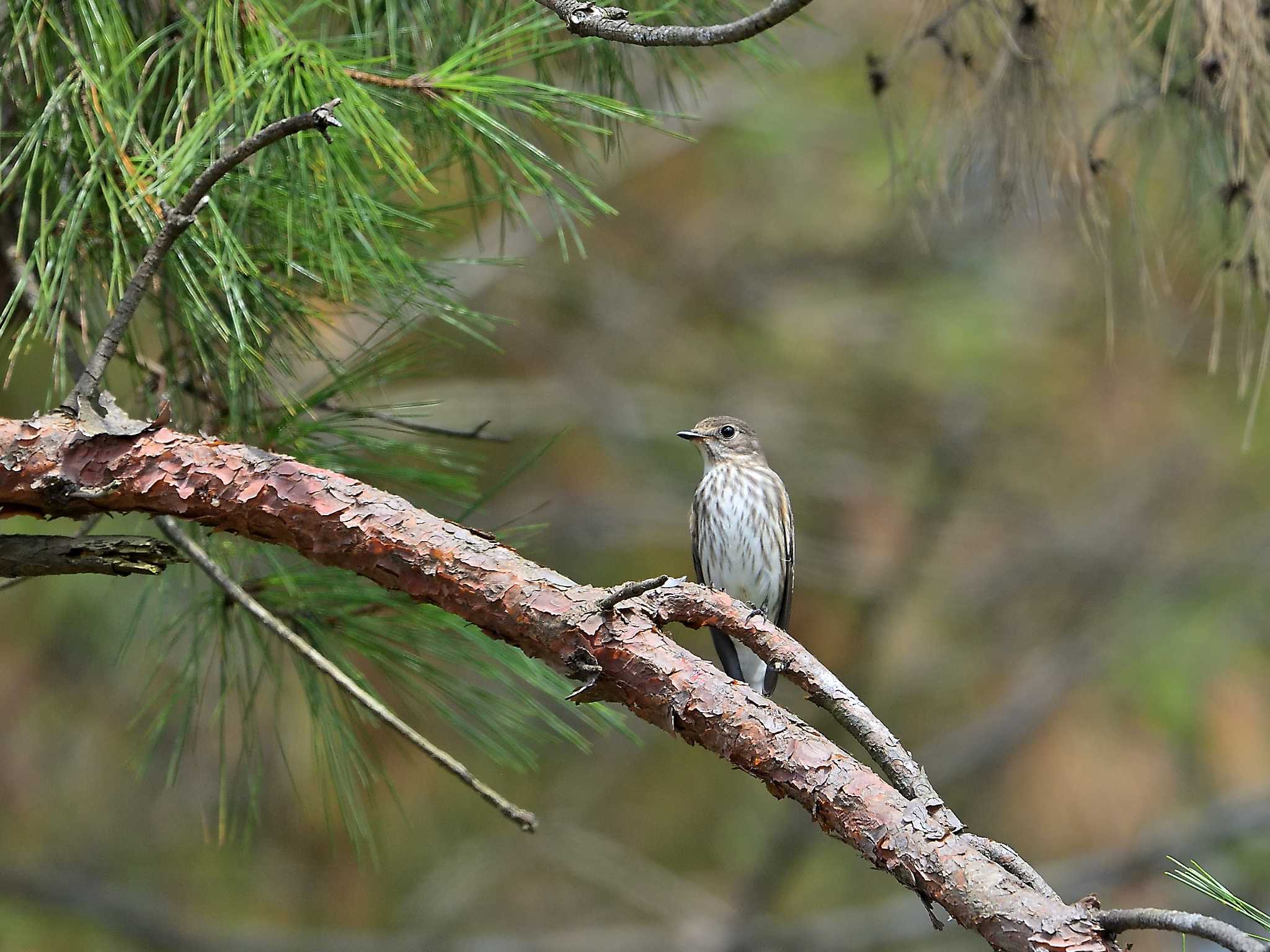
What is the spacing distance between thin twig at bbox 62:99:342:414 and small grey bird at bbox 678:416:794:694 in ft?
8.64

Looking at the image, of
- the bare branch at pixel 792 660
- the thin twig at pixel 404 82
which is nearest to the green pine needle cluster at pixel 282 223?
the thin twig at pixel 404 82

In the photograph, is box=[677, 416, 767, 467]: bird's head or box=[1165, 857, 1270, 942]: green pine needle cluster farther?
box=[677, 416, 767, 467]: bird's head

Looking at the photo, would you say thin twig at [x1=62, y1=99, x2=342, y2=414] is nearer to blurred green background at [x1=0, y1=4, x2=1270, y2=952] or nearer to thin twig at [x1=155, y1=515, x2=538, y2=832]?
thin twig at [x1=155, y1=515, x2=538, y2=832]

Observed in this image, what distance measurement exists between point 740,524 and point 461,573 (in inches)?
101

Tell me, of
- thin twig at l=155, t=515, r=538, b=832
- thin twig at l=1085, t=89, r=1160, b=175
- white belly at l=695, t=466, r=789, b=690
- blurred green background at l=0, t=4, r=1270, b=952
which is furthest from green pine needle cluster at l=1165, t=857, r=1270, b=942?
blurred green background at l=0, t=4, r=1270, b=952

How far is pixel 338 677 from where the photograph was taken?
226cm

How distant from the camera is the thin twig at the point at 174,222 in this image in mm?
1749

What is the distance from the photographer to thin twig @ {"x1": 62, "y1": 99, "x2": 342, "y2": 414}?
5.74 ft

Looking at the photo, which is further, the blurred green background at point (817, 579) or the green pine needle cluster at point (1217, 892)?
the blurred green background at point (817, 579)

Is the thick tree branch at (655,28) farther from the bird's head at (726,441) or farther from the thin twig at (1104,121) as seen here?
the bird's head at (726,441)

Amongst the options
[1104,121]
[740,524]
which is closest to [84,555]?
[1104,121]

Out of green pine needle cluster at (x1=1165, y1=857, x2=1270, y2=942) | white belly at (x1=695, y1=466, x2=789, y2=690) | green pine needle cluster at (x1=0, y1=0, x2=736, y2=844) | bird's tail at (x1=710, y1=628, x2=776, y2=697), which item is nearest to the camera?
green pine needle cluster at (x1=1165, y1=857, x2=1270, y2=942)

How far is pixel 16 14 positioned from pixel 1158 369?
6.35 meters

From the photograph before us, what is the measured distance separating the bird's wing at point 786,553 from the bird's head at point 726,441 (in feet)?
0.60
